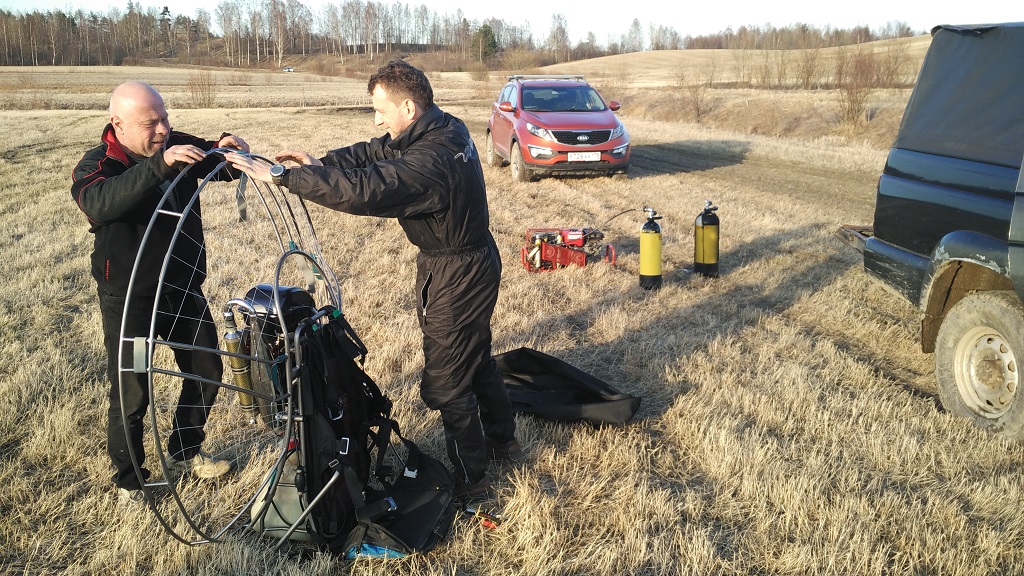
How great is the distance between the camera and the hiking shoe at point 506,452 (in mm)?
4125

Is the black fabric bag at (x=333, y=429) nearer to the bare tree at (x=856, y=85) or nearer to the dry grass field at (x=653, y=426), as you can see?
the dry grass field at (x=653, y=426)

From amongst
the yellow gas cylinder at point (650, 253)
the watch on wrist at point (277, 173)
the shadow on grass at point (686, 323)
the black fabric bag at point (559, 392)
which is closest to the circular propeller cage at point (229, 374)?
the watch on wrist at point (277, 173)

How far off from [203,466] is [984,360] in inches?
187

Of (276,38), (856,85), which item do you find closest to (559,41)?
(276,38)

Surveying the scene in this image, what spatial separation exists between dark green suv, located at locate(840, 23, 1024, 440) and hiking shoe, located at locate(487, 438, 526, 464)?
286cm

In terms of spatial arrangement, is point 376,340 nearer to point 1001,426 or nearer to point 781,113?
point 1001,426

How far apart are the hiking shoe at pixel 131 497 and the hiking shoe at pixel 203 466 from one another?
0.28 metres

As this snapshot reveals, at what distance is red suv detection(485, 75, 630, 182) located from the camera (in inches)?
532

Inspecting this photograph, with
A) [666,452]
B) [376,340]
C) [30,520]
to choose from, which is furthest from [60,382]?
[666,452]

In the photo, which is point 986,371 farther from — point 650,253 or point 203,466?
point 203,466

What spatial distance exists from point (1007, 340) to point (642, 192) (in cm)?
897

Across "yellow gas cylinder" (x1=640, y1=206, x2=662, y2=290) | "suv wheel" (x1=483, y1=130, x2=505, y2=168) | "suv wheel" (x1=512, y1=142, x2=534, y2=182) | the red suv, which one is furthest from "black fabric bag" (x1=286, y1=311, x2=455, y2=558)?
"suv wheel" (x1=483, y1=130, x2=505, y2=168)

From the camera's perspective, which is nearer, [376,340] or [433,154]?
[433,154]

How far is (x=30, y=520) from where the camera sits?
367 cm
